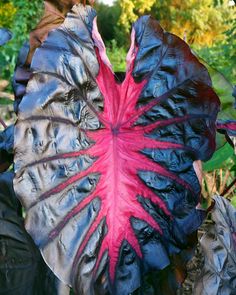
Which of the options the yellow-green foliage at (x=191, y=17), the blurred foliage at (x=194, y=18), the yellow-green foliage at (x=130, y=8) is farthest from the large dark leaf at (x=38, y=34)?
the blurred foliage at (x=194, y=18)

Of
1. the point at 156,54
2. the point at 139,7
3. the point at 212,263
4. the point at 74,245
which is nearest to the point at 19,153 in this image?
the point at 74,245

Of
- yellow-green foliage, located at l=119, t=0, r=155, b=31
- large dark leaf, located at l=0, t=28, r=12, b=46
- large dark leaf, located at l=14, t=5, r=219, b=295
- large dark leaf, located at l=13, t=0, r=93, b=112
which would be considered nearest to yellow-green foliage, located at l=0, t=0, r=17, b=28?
yellow-green foliage, located at l=119, t=0, r=155, b=31

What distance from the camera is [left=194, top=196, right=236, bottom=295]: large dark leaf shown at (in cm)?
87

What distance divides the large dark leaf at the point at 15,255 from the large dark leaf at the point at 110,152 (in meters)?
0.26

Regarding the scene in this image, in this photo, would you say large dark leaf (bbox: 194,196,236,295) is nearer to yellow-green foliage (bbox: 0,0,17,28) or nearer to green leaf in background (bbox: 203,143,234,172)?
green leaf in background (bbox: 203,143,234,172)

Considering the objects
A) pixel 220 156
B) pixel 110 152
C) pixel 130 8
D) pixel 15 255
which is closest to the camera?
pixel 110 152

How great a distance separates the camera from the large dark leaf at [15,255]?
1.02 metres

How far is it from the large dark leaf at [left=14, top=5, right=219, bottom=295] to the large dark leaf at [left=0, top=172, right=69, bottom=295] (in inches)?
10.4

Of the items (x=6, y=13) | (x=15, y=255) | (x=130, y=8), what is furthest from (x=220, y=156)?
(x=130, y=8)

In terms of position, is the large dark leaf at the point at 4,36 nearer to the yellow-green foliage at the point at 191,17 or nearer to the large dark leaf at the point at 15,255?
the large dark leaf at the point at 15,255

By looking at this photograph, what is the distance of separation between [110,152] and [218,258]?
252mm

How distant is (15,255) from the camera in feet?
3.39

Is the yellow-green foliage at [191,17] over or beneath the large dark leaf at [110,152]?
beneath

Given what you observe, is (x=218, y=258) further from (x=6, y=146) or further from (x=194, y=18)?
(x=194, y=18)
